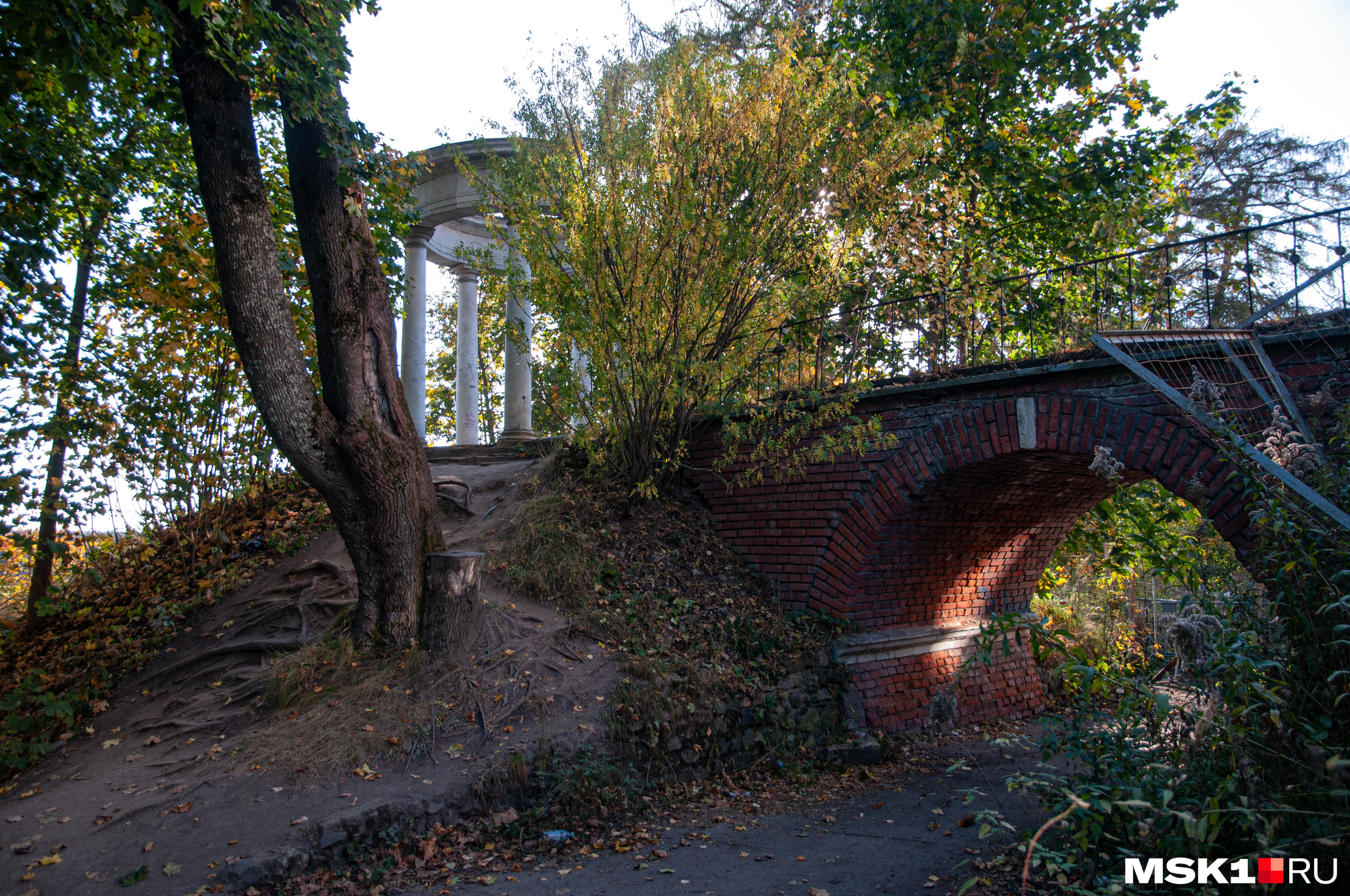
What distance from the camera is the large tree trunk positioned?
17.7ft

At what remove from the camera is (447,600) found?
598 cm

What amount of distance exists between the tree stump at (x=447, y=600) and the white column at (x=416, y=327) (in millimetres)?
6990

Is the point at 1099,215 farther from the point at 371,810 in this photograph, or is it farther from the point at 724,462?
the point at 371,810

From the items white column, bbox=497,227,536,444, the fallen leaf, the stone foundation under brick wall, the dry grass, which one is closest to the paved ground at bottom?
the dry grass

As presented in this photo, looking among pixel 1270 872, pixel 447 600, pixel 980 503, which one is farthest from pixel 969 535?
pixel 1270 872

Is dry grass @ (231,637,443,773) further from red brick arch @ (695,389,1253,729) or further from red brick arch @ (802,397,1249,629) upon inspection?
red brick arch @ (802,397,1249,629)

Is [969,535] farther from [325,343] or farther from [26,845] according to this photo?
[26,845]

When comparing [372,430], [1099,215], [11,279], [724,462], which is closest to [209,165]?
[11,279]

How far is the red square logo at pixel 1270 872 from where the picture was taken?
8.30 feet

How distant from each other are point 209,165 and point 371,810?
4.43m

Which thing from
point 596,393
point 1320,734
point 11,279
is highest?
point 11,279

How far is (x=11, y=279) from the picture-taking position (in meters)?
5.37

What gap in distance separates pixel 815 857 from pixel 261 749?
11.7 ft

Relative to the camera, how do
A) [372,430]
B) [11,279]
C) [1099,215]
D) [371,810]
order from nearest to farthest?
[371,810], [11,279], [372,430], [1099,215]
